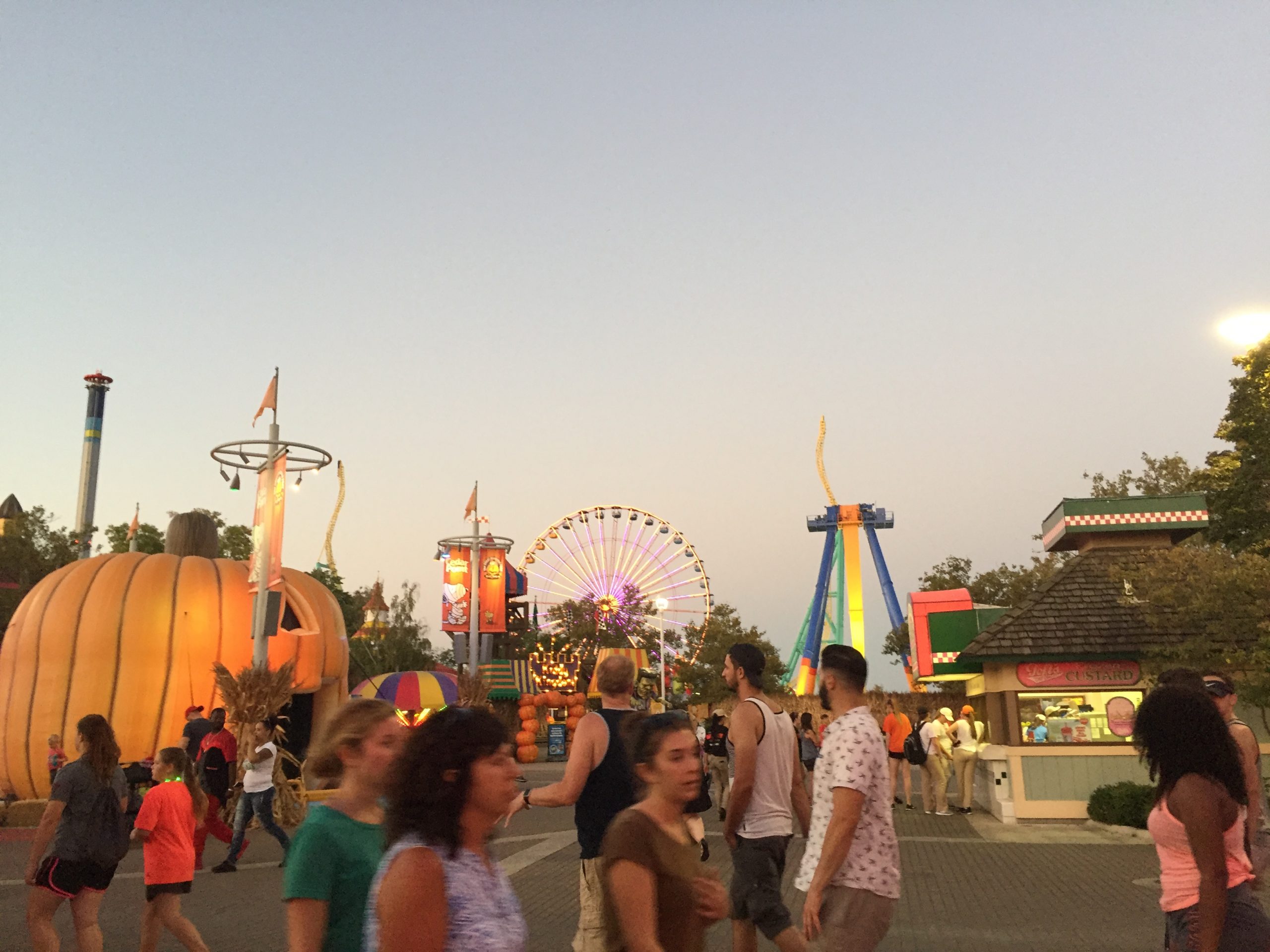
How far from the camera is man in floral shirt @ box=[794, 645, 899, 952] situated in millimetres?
4070

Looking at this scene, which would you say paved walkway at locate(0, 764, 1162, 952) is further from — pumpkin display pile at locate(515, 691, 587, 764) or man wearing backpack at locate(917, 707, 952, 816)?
pumpkin display pile at locate(515, 691, 587, 764)

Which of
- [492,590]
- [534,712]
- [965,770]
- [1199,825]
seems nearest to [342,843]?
[1199,825]

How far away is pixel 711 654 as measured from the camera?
189 feet

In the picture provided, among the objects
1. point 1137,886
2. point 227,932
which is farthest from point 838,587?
point 227,932

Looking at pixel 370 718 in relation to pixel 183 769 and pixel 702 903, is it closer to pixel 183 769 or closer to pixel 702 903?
pixel 702 903

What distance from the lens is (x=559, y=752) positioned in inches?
1577

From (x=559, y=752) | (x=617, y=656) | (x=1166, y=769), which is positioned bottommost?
(x=559, y=752)

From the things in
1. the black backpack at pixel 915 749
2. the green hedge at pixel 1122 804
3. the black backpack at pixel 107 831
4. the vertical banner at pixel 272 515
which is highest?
the vertical banner at pixel 272 515

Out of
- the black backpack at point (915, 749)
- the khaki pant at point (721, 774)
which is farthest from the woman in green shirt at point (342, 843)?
the black backpack at point (915, 749)

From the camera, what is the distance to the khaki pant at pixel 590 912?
4.69 meters

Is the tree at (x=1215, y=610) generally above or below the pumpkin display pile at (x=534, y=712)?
above

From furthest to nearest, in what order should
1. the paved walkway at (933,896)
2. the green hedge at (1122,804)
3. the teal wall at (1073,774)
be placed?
the teal wall at (1073,774), the green hedge at (1122,804), the paved walkway at (933,896)

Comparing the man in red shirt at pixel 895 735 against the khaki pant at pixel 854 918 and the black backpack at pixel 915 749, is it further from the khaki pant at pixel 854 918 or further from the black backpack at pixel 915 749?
the khaki pant at pixel 854 918

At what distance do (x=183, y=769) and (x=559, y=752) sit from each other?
113 ft
